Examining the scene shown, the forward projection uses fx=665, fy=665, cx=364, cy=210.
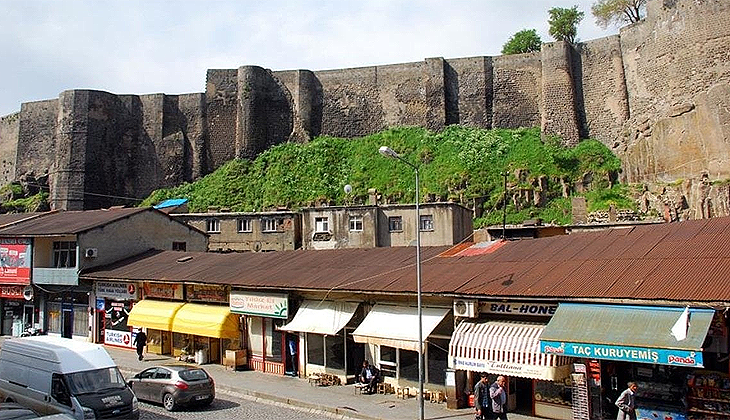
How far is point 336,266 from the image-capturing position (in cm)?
2386

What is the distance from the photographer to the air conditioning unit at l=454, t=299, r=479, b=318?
57.7 feet

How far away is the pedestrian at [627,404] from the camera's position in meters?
14.3

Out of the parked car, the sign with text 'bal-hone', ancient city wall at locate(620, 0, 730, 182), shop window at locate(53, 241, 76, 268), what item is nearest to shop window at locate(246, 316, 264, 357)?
the parked car

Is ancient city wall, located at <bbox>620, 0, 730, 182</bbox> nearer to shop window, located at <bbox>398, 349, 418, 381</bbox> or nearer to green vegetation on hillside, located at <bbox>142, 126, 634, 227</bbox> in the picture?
green vegetation on hillside, located at <bbox>142, 126, 634, 227</bbox>

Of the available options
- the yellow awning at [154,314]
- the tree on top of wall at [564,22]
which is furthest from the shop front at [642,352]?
the tree on top of wall at [564,22]

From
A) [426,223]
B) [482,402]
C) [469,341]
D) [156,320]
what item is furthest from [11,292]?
[482,402]

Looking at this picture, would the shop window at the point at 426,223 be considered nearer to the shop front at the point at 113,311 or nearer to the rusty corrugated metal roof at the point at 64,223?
the rusty corrugated metal roof at the point at 64,223

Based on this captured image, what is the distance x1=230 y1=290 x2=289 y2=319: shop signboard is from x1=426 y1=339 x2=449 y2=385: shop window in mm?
5591

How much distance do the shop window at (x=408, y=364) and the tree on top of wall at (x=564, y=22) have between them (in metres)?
58.2

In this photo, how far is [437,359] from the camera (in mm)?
19297

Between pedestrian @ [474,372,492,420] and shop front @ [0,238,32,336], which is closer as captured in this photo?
pedestrian @ [474,372,492,420]

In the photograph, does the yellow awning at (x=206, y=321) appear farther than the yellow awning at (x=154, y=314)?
No

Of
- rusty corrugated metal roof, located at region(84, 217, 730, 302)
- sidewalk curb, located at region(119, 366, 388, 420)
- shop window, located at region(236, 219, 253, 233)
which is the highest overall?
shop window, located at region(236, 219, 253, 233)

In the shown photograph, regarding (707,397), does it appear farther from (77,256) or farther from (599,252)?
(77,256)
